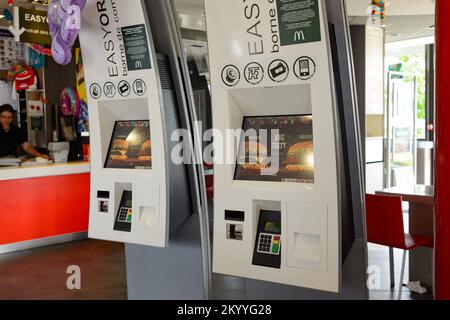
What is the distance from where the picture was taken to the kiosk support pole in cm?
223

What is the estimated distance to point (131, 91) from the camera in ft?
10.2

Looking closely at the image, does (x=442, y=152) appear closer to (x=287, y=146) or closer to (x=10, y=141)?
(x=287, y=146)

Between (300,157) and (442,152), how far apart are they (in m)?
0.64

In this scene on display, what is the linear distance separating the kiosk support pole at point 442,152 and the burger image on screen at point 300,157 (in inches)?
22.6

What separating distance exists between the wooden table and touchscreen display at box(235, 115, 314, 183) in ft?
5.94

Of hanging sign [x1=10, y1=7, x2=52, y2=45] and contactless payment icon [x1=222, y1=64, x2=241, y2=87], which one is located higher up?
hanging sign [x1=10, y1=7, x2=52, y2=45]

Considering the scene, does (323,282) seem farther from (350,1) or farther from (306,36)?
(350,1)

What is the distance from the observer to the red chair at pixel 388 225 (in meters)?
3.75

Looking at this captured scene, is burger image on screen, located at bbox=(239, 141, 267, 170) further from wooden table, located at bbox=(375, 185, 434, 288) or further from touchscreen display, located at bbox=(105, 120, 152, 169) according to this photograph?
wooden table, located at bbox=(375, 185, 434, 288)

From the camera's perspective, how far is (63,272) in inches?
192

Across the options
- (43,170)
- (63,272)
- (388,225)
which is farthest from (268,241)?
(43,170)

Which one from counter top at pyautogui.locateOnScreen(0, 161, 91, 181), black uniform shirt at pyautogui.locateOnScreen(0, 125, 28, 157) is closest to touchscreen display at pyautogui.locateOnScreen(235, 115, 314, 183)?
counter top at pyautogui.locateOnScreen(0, 161, 91, 181)

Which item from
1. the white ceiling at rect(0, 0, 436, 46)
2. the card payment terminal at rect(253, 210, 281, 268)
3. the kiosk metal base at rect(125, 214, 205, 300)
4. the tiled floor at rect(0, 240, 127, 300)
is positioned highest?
the white ceiling at rect(0, 0, 436, 46)

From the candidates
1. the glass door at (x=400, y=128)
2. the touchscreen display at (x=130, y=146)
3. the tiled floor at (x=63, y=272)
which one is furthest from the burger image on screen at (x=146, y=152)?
the glass door at (x=400, y=128)
